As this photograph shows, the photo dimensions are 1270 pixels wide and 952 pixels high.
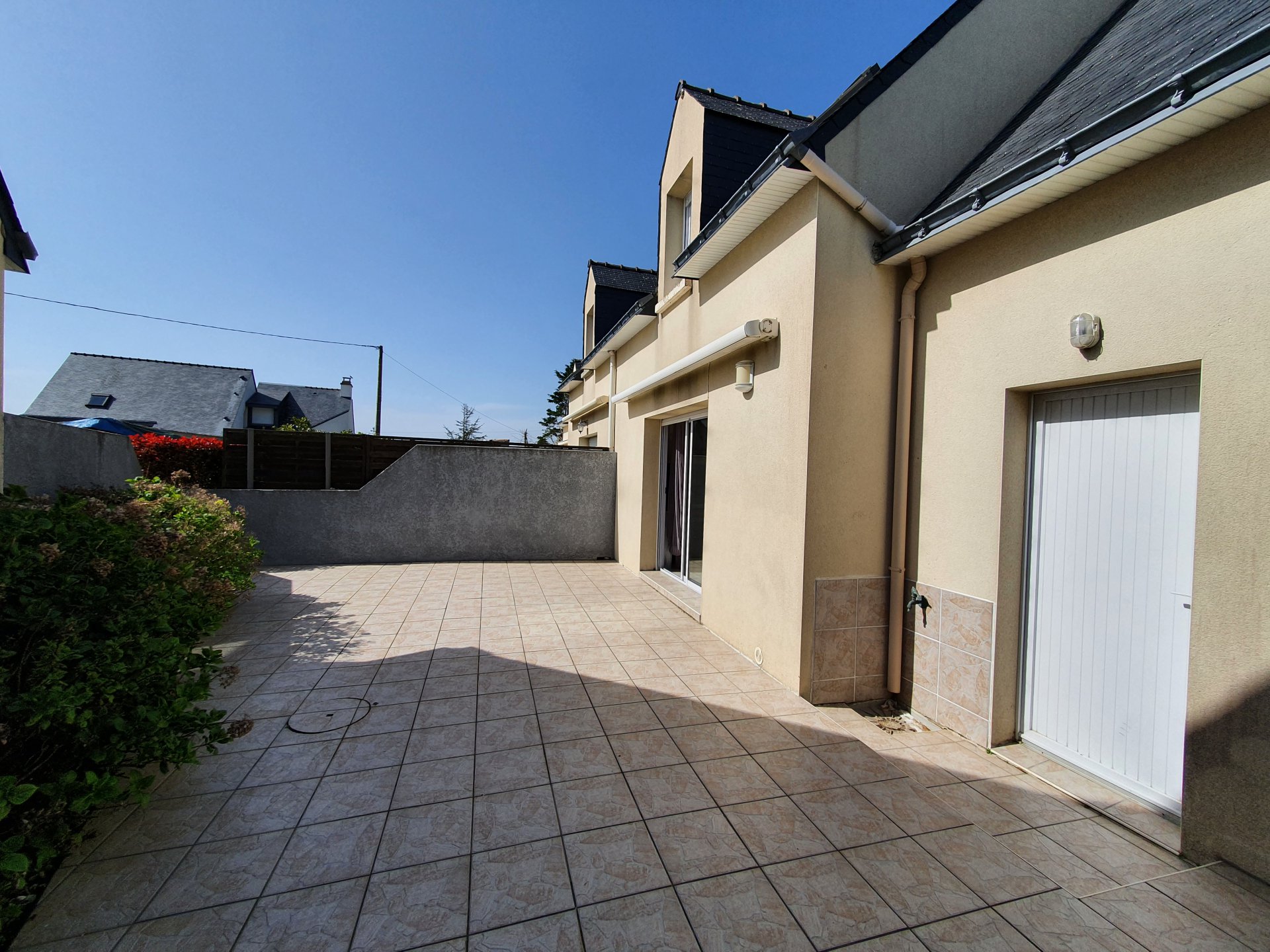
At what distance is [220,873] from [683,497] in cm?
755

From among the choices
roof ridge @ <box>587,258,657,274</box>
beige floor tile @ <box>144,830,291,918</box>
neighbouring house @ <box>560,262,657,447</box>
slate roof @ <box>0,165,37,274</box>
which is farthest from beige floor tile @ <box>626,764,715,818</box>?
roof ridge @ <box>587,258,657,274</box>

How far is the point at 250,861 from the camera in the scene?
269 cm

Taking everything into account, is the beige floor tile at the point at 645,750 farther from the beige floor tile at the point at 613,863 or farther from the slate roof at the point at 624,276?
the slate roof at the point at 624,276

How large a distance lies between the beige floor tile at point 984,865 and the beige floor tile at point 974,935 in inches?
6.5

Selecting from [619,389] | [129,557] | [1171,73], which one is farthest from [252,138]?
[1171,73]

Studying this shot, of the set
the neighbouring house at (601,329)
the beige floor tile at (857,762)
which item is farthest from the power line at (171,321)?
the beige floor tile at (857,762)

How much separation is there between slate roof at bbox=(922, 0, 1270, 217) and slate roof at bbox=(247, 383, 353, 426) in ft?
129

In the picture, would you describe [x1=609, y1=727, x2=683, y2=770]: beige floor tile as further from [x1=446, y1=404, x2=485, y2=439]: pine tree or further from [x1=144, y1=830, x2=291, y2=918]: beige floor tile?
[x1=446, y1=404, x2=485, y2=439]: pine tree

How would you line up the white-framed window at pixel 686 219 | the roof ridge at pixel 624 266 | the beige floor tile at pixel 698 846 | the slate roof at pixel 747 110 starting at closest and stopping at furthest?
the beige floor tile at pixel 698 846 < the slate roof at pixel 747 110 < the white-framed window at pixel 686 219 < the roof ridge at pixel 624 266

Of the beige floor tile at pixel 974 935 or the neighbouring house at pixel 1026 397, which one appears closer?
the beige floor tile at pixel 974 935

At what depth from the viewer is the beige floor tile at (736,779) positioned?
11.1 feet

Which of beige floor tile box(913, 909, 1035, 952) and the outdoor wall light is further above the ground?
the outdoor wall light

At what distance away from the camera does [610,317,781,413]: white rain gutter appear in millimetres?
5520

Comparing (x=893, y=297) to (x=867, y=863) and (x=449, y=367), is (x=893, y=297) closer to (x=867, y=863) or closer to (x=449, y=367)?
(x=867, y=863)
